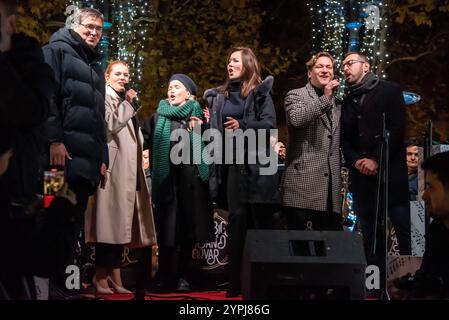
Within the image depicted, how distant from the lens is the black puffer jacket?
6598 mm

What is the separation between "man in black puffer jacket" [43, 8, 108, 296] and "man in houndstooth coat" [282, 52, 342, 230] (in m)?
1.61

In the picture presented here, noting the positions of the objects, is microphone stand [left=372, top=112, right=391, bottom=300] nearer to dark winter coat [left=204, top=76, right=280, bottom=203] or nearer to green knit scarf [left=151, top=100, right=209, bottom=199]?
dark winter coat [left=204, top=76, right=280, bottom=203]

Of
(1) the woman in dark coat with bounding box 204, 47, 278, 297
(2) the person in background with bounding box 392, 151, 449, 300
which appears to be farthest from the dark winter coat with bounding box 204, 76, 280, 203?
(2) the person in background with bounding box 392, 151, 449, 300

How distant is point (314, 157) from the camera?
737 centimetres

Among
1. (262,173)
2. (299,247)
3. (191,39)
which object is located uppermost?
(191,39)

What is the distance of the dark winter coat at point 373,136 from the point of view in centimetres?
747

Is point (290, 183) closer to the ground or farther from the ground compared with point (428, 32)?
closer to the ground

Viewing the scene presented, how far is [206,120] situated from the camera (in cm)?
834

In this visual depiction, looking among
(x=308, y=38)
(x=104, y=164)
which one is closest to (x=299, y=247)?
(x=104, y=164)

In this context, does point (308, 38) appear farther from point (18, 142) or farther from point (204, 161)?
point (18, 142)

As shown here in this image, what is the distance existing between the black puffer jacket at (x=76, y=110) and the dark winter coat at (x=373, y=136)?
2184 millimetres

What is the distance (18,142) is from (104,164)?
2440 millimetres

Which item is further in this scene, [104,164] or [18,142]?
[104,164]

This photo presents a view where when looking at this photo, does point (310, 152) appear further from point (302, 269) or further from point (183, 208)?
point (302, 269)
